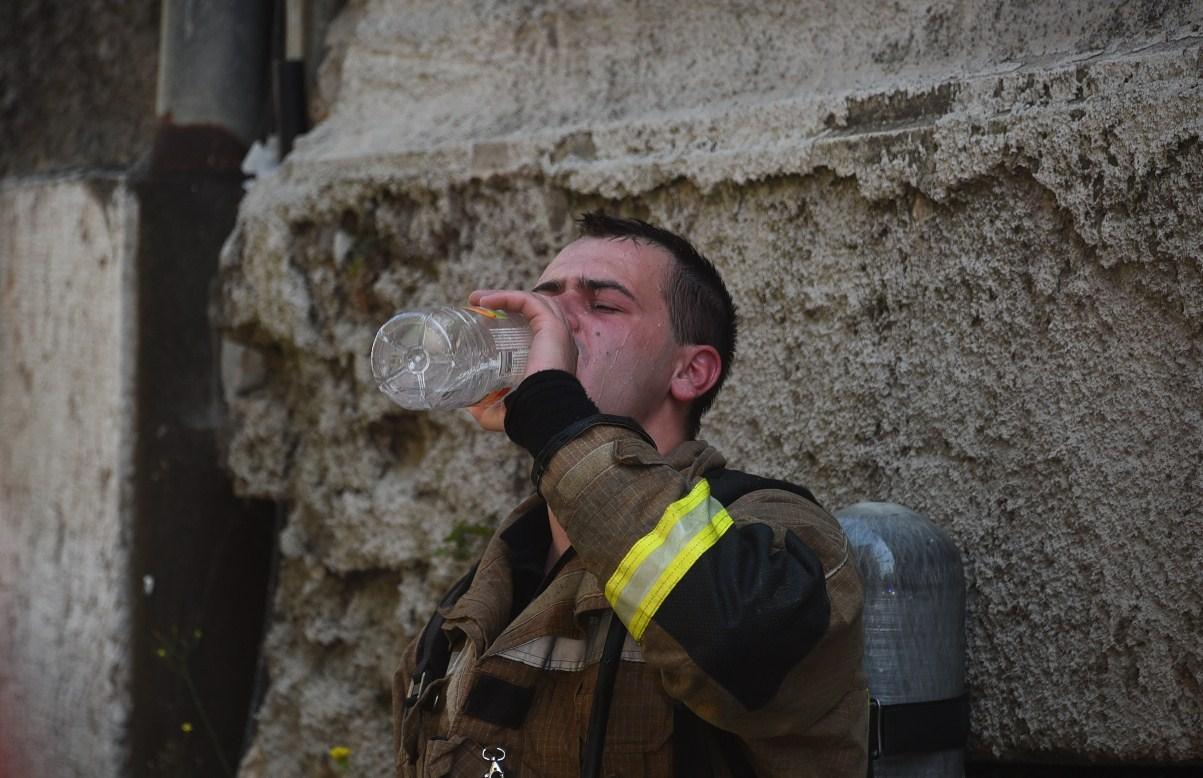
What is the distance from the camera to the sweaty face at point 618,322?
6.12ft

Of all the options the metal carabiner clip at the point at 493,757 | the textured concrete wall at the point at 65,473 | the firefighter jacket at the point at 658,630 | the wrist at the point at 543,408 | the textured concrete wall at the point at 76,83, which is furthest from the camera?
the textured concrete wall at the point at 76,83

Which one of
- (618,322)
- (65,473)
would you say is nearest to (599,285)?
(618,322)

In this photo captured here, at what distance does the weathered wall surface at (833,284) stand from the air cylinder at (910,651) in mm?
149

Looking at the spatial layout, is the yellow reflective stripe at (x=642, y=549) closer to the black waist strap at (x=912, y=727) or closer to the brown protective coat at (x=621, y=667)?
the brown protective coat at (x=621, y=667)

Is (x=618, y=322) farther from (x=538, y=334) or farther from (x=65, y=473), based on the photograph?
(x=65, y=473)

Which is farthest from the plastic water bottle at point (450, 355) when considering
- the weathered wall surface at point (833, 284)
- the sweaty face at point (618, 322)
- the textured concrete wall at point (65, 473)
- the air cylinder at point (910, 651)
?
the textured concrete wall at point (65, 473)

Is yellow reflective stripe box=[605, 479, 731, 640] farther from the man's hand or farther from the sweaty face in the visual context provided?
the sweaty face

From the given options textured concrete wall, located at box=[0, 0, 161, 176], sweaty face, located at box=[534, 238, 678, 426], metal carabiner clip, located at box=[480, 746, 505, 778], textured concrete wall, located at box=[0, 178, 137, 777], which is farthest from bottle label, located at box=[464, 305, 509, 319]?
textured concrete wall, located at box=[0, 0, 161, 176]

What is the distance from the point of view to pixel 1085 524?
6.05 feet

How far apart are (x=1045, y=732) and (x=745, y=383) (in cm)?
74

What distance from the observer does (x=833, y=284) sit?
7.08 ft

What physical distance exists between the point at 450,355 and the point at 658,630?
56 cm

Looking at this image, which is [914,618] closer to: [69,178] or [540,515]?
[540,515]

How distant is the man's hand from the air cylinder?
1.64ft
